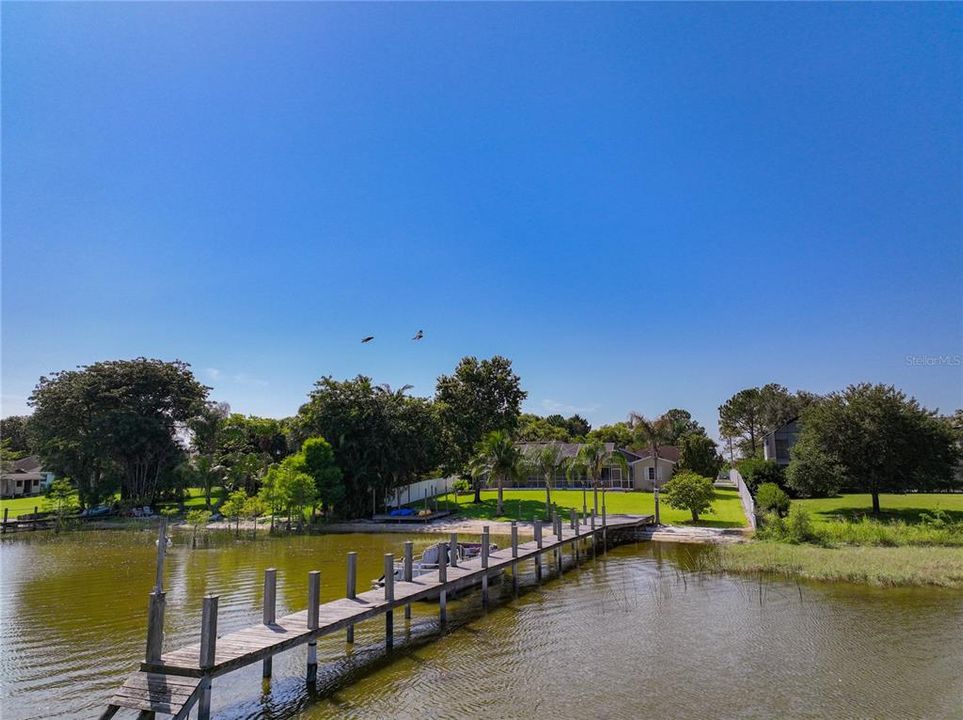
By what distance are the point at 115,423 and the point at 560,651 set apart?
49.0m

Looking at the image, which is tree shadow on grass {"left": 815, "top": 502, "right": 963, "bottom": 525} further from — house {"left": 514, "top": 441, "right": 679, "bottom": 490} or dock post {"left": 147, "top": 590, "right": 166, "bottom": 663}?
dock post {"left": 147, "top": 590, "right": 166, "bottom": 663}

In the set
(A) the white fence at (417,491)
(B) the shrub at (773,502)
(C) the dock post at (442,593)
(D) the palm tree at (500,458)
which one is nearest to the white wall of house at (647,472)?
(A) the white fence at (417,491)

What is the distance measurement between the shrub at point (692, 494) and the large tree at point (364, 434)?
19248mm

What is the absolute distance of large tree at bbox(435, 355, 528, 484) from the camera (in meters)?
55.2

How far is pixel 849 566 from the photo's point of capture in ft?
77.0

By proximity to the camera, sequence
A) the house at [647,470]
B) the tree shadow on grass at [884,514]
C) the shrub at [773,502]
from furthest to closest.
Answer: the house at [647,470]
the shrub at [773,502]
the tree shadow on grass at [884,514]

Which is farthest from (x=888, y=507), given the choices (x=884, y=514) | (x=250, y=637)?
(x=250, y=637)

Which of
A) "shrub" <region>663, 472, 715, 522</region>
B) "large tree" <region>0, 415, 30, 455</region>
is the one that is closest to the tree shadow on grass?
"shrub" <region>663, 472, 715, 522</region>

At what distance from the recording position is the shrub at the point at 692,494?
125ft

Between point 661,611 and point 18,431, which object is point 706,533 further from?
point 18,431

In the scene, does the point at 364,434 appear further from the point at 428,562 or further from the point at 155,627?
the point at 155,627

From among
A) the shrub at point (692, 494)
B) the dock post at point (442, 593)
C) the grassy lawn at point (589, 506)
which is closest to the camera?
the dock post at point (442, 593)

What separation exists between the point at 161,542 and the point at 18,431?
348 ft

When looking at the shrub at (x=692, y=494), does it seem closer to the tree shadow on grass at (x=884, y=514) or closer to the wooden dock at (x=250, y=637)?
the tree shadow on grass at (x=884, y=514)
